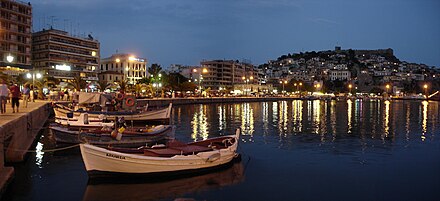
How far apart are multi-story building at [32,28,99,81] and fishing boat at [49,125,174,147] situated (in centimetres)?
7970

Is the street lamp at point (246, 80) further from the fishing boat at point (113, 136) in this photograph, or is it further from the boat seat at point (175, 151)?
the boat seat at point (175, 151)

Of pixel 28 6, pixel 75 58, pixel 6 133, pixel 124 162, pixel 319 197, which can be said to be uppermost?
pixel 28 6

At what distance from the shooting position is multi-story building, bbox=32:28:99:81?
4008 inches

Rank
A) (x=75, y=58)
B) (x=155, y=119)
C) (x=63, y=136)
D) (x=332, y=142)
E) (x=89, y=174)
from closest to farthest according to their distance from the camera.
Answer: (x=89, y=174) < (x=63, y=136) < (x=332, y=142) < (x=155, y=119) < (x=75, y=58)

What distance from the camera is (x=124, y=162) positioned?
1587cm

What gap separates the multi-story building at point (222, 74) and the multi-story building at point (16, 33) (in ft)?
259

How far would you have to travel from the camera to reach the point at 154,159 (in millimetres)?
16234

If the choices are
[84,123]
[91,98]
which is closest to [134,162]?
[84,123]

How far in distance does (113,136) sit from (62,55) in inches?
3569

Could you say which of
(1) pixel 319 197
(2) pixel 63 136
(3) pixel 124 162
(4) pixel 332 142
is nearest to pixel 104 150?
(3) pixel 124 162

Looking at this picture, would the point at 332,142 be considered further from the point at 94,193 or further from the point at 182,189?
the point at 94,193

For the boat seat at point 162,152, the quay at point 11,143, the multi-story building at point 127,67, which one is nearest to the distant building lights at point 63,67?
the multi-story building at point 127,67

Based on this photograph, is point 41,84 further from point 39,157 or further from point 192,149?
point 192,149

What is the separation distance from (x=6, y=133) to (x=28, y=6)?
88.2m
